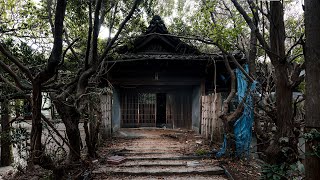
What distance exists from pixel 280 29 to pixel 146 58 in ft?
23.1

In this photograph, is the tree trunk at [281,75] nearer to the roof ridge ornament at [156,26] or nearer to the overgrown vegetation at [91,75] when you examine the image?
the overgrown vegetation at [91,75]

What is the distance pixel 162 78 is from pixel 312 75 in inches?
361

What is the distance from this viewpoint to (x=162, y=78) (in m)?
11.7

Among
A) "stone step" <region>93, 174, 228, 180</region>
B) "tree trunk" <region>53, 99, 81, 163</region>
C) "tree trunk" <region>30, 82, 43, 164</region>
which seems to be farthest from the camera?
"stone step" <region>93, 174, 228, 180</region>

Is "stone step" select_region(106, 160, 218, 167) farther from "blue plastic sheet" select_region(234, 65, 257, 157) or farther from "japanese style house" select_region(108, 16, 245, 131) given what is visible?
"japanese style house" select_region(108, 16, 245, 131)

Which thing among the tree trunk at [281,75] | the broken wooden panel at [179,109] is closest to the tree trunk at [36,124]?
the tree trunk at [281,75]

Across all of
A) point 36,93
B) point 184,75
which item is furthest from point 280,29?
point 184,75

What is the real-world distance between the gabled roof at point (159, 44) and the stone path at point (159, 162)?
4620 millimetres

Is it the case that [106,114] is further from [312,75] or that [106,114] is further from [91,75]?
[312,75]

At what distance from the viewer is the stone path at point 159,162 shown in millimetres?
6410

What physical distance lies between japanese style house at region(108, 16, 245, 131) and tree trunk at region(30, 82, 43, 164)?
19.1 ft

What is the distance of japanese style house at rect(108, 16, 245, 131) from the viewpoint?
1086 cm

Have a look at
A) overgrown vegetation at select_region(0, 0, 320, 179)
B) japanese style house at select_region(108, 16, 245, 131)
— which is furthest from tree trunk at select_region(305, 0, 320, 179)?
japanese style house at select_region(108, 16, 245, 131)

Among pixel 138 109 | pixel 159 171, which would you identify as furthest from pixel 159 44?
pixel 159 171
